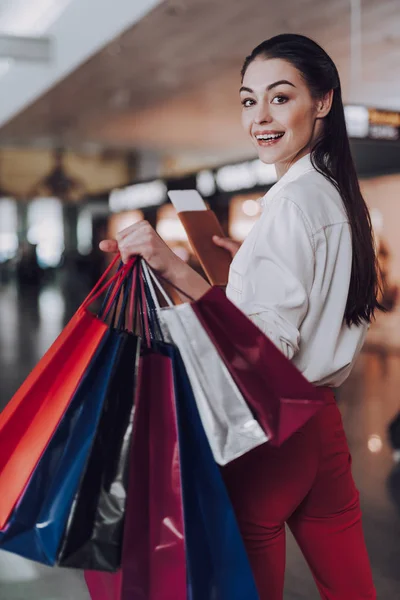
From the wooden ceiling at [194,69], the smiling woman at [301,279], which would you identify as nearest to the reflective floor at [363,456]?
the smiling woman at [301,279]

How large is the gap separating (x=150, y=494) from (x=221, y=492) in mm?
106

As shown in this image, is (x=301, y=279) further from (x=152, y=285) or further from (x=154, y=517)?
(x=154, y=517)

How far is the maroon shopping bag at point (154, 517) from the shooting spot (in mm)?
994

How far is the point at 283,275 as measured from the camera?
3.55 feet

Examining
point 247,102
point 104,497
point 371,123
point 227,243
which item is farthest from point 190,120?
point 104,497

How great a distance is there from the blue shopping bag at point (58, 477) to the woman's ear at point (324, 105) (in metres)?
0.58

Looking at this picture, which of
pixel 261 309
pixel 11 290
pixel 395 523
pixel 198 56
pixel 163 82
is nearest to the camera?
pixel 261 309

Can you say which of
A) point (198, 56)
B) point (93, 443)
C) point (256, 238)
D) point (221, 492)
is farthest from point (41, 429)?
point (198, 56)

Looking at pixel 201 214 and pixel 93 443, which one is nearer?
pixel 93 443

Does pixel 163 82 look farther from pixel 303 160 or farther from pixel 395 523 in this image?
pixel 303 160

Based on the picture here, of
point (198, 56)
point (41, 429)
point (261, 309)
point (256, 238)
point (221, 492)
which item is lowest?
point (221, 492)

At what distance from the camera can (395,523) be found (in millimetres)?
3121

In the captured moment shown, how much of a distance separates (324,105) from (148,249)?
0.45 m

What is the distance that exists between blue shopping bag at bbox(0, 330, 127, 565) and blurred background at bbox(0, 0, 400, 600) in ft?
2.37
